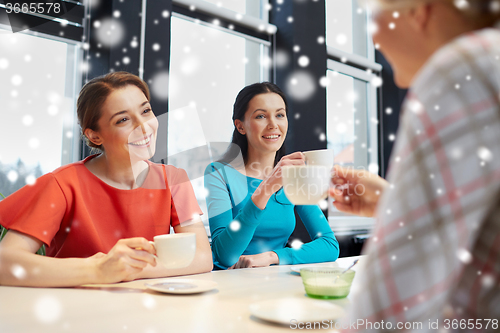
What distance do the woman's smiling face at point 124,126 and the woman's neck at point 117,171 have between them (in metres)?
0.03

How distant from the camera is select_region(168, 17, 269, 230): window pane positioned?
2566mm

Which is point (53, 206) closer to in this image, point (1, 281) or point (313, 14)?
point (1, 281)

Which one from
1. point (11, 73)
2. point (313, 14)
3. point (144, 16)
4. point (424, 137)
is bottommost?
point (424, 137)

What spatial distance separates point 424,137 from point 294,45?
2.97 meters

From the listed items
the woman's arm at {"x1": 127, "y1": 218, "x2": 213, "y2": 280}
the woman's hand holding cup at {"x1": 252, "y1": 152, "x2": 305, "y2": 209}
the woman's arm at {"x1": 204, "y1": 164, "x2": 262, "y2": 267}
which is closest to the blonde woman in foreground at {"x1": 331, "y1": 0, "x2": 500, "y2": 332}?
the woman's arm at {"x1": 127, "y1": 218, "x2": 213, "y2": 280}

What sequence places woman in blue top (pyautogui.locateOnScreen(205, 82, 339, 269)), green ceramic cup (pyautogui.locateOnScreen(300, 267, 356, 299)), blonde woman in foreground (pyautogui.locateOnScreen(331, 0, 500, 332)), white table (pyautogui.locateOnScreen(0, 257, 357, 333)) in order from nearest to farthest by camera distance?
blonde woman in foreground (pyautogui.locateOnScreen(331, 0, 500, 332)) < white table (pyautogui.locateOnScreen(0, 257, 357, 333)) < green ceramic cup (pyautogui.locateOnScreen(300, 267, 356, 299)) < woman in blue top (pyautogui.locateOnScreen(205, 82, 339, 269))

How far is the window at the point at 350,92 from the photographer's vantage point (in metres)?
3.85

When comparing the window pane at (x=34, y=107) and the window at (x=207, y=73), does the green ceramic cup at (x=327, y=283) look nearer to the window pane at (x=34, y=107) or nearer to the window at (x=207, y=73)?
the window at (x=207, y=73)

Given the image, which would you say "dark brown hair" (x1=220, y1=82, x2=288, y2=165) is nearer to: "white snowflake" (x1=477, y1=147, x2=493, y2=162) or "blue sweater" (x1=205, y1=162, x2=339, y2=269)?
"blue sweater" (x1=205, y1=162, x2=339, y2=269)

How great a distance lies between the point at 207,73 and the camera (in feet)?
9.12

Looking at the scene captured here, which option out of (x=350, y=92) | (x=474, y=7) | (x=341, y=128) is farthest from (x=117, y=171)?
(x=350, y=92)

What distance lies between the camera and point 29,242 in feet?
3.63

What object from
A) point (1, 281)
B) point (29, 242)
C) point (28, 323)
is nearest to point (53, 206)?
point (29, 242)

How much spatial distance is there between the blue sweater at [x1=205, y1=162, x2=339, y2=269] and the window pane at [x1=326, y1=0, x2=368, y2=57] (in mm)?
2504
